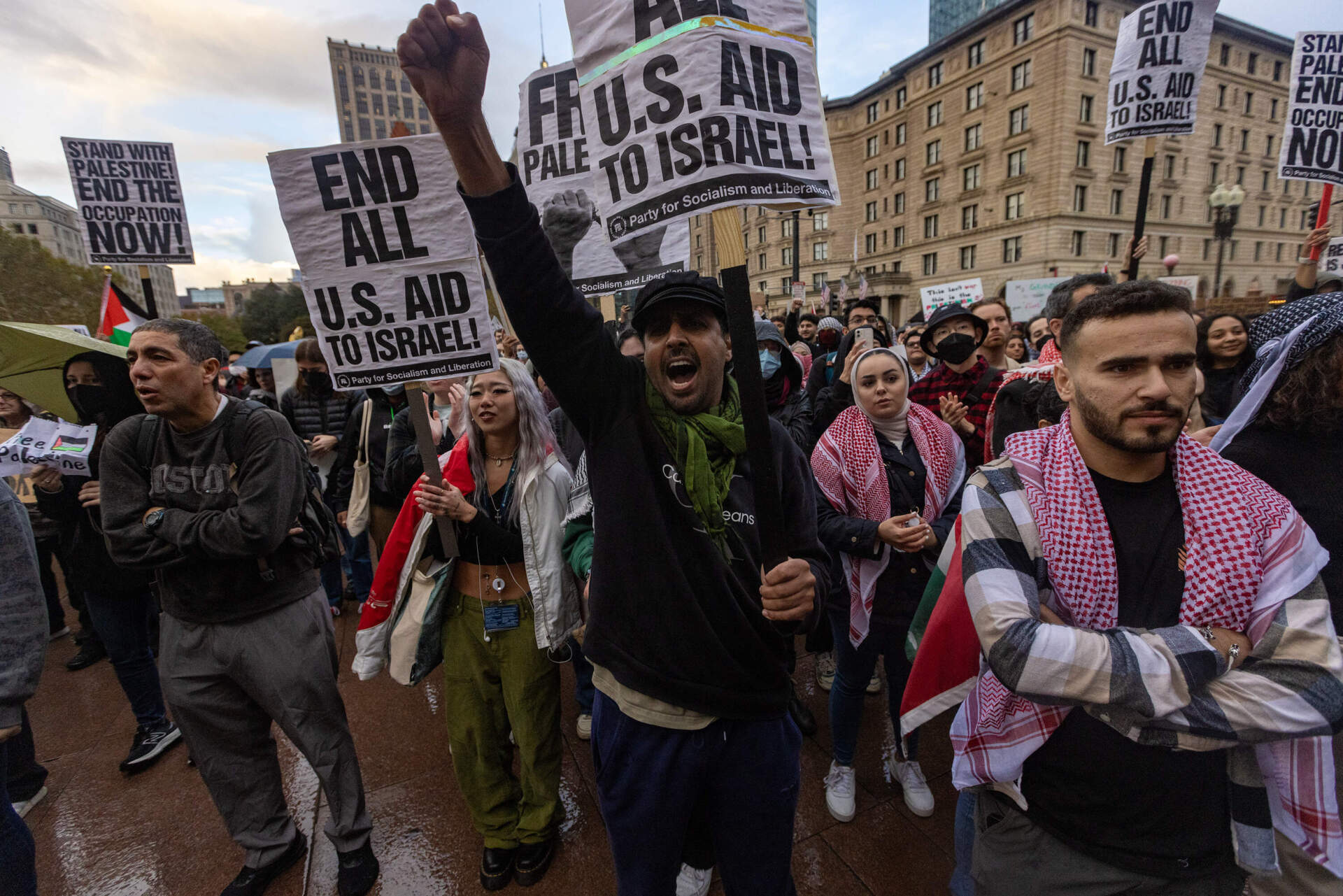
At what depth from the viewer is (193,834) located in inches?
114

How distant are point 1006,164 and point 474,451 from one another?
44.9 m

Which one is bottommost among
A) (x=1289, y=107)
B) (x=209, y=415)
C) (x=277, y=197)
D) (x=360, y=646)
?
(x=360, y=646)

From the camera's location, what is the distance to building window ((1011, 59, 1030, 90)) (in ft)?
118

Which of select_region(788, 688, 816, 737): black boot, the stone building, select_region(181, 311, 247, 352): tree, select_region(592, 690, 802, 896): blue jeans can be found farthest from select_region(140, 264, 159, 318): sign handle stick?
select_region(181, 311, 247, 352): tree

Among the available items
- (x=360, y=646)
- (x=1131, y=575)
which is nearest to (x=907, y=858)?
(x=1131, y=575)

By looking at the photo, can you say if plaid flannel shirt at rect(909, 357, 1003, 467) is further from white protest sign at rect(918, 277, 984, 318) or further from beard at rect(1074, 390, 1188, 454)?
A: white protest sign at rect(918, 277, 984, 318)

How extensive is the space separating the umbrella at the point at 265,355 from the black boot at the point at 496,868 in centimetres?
697

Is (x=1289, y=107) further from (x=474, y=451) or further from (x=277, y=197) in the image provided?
(x=277, y=197)

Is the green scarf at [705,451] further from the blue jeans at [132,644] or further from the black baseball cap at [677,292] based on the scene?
the blue jeans at [132,644]

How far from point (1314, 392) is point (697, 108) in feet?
6.67

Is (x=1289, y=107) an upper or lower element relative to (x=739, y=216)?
upper

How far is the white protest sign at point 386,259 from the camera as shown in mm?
2186

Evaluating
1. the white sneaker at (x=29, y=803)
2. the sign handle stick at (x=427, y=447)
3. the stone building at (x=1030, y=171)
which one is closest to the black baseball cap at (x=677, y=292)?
the sign handle stick at (x=427, y=447)

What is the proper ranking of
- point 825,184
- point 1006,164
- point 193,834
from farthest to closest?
point 1006,164
point 193,834
point 825,184
